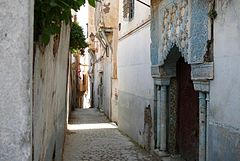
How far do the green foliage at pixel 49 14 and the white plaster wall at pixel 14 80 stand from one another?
0.47 meters

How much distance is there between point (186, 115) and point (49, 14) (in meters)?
5.35

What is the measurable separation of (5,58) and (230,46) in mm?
3357

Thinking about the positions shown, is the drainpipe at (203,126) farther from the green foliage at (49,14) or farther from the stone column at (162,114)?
the green foliage at (49,14)

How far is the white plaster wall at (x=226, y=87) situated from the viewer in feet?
13.6

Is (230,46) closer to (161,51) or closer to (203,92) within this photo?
(203,92)

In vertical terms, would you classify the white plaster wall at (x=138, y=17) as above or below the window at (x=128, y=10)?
below

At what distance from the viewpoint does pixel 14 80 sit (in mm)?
1598

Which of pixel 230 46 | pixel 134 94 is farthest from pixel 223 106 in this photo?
pixel 134 94

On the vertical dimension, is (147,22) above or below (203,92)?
above

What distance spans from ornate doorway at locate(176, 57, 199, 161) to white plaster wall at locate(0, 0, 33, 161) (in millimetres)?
5211

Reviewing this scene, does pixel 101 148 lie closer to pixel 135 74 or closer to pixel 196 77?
pixel 135 74

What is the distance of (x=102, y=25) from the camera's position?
16.4 meters

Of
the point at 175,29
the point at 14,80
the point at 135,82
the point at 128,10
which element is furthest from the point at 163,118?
the point at 14,80

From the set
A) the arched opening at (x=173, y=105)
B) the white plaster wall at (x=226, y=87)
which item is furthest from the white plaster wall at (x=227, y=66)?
the arched opening at (x=173, y=105)
